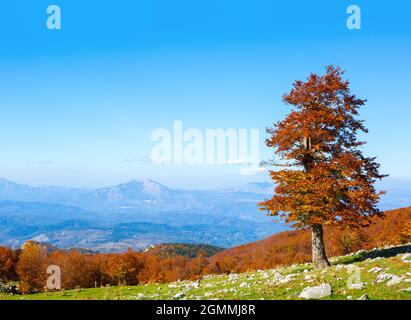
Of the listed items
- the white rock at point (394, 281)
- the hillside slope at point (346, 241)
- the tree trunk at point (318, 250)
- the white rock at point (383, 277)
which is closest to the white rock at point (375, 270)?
the white rock at point (383, 277)

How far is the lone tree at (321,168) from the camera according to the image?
81.3 ft

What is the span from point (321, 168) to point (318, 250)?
5.93 metres

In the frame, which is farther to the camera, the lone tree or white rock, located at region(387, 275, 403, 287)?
the lone tree

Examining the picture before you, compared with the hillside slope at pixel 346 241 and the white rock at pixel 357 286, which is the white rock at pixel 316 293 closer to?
the white rock at pixel 357 286

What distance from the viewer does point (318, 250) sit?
26.6m

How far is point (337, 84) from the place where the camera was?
84.9ft

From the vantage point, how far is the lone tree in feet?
81.3

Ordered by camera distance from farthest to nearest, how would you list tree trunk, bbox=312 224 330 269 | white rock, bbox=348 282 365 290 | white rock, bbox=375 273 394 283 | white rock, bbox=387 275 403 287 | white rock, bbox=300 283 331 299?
tree trunk, bbox=312 224 330 269
white rock, bbox=375 273 394 283
white rock, bbox=348 282 365 290
white rock, bbox=387 275 403 287
white rock, bbox=300 283 331 299

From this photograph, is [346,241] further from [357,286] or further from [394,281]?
[357,286]

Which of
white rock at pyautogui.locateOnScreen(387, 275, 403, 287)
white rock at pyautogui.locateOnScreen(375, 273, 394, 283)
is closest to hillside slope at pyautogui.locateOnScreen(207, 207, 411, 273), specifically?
white rock at pyautogui.locateOnScreen(375, 273, 394, 283)

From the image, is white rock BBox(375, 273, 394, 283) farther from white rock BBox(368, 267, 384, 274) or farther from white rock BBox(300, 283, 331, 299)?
white rock BBox(300, 283, 331, 299)
